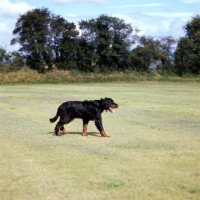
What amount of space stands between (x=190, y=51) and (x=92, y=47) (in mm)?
13341

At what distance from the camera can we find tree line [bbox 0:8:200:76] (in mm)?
70812

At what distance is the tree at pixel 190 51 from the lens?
7262cm

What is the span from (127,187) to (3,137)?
272 inches

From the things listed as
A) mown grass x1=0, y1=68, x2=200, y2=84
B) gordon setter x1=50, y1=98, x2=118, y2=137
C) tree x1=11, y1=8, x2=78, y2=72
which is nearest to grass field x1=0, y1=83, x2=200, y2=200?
gordon setter x1=50, y1=98, x2=118, y2=137

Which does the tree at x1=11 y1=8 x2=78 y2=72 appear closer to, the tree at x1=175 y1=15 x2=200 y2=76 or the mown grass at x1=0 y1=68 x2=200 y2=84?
the mown grass at x1=0 y1=68 x2=200 y2=84

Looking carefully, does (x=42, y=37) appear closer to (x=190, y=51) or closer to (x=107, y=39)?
(x=107, y=39)

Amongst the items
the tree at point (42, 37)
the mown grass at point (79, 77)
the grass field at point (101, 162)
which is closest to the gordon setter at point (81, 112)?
the grass field at point (101, 162)

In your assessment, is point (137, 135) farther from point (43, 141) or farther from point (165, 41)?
point (165, 41)

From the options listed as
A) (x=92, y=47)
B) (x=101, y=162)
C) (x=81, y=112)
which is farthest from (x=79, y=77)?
(x=101, y=162)

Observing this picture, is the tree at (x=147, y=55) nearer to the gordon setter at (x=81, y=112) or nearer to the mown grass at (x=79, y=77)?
the mown grass at (x=79, y=77)

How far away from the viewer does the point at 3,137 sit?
49.1 feet

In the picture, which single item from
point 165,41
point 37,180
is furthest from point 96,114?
point 165,41

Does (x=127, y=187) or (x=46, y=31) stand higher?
(x=46, y=31)

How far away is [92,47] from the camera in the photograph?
73.6 m
